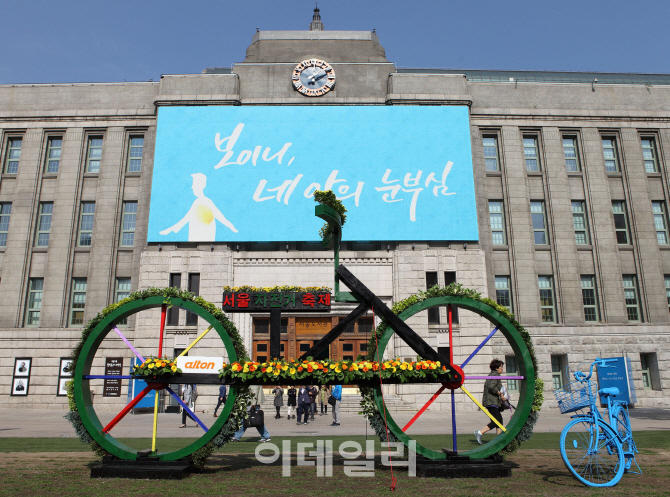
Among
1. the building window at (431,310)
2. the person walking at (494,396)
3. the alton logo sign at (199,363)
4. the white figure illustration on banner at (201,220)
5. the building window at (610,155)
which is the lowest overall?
the person walking at (494,396)

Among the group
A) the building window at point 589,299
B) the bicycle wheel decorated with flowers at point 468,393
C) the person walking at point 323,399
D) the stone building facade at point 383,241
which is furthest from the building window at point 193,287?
the building window at point 589,299

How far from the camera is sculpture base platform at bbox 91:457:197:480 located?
9.45 metres

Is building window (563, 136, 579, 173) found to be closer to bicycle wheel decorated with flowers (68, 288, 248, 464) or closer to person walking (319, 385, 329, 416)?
person walking (319, 385, 329, 416)

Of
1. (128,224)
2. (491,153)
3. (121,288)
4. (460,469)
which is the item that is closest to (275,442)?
(460,469)

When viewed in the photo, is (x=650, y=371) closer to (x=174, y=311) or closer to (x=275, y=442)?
(x=275, y=442)

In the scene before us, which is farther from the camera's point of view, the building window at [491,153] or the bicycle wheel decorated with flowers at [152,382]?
the building window at [491,153]

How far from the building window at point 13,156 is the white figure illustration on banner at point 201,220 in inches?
442

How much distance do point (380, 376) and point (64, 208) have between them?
27.0 m

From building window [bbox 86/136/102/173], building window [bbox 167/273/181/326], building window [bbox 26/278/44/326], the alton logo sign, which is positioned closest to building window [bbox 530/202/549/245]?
the alton logo sign

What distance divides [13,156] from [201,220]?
1340 cm

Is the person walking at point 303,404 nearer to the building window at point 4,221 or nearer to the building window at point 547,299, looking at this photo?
the building window at point 547,299

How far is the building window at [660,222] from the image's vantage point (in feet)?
101

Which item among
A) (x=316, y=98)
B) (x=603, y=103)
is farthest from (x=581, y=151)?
(x=316, y=98)

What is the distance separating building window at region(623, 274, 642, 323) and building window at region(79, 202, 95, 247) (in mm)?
31946
